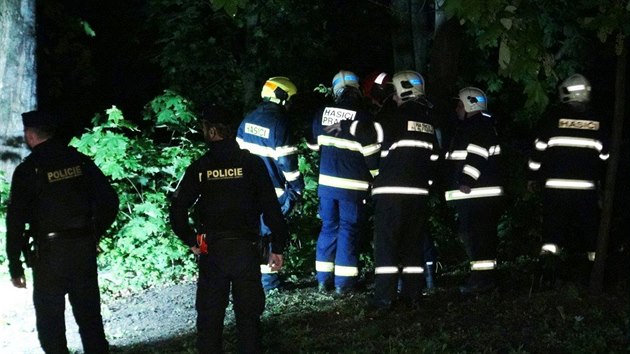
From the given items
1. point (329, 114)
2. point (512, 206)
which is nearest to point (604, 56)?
point (512, 206)

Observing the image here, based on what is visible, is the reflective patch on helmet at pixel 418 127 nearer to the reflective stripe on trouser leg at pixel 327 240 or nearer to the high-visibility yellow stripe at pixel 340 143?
the high-visibility yellow stripe at pixel 340 143

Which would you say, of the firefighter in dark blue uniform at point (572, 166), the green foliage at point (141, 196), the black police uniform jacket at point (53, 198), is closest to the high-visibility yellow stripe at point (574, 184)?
the firefighter in dark blue uniform at point (572, 166)

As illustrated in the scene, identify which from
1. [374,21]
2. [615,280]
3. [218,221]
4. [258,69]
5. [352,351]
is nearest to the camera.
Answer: [218,221]

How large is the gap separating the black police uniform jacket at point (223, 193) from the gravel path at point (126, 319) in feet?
6.17

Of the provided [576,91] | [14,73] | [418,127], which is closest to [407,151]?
[418,127]

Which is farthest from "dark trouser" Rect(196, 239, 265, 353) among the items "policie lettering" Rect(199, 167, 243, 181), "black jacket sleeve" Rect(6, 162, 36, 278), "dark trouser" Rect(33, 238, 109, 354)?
"black jacket sleeve" Rect(6, 162, 36, 278)

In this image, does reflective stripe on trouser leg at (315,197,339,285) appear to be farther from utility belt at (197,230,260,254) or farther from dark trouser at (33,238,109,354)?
dark trouser at (33,238,109,354)

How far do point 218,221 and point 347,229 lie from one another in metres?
2.89

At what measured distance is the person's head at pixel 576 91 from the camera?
770 cm

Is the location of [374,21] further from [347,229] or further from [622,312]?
[622,312]

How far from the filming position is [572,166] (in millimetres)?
7758

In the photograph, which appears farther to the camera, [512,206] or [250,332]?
[512,206]

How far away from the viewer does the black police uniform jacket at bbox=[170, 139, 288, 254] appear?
5.65 meters

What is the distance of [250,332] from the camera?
18.7 feet
